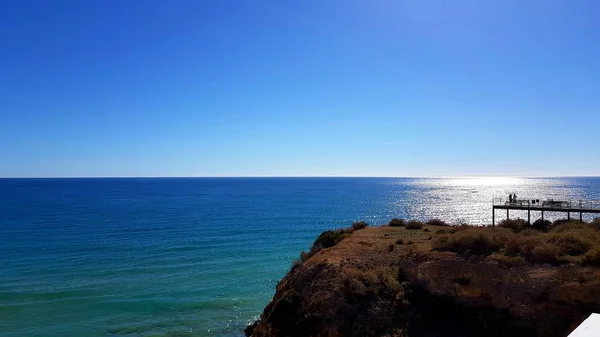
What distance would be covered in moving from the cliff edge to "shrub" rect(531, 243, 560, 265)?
0.16 feet

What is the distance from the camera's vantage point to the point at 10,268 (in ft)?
137

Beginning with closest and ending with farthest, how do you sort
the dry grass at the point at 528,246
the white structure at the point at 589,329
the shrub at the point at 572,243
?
the white structure at the point at 589,329 → the dry grass at the point at 528,246 → the shrub at the point at 572,243

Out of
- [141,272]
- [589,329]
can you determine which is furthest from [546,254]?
[141,272]

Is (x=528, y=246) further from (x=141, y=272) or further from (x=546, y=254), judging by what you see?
(x=141, y=272)

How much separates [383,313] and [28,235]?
197 ft

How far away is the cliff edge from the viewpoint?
1970cm

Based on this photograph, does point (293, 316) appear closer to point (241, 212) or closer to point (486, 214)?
point (241, 212)

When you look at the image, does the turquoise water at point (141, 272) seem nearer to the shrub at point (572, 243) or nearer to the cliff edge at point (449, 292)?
the cliff edge at point (449, 292)

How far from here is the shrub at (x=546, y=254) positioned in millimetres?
22250

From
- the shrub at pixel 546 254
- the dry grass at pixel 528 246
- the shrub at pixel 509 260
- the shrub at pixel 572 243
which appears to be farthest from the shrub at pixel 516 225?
the shrub at pixel 509 260

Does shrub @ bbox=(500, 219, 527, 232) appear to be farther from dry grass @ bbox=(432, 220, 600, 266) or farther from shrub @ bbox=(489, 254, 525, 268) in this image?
shrub @ bbox=(489, 254, 525, 268)

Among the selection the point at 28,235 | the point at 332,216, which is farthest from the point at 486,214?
the point at 28,235

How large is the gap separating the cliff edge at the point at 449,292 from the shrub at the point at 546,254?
1.9 inches

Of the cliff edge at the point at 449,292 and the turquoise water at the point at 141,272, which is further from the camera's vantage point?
the turquoise water at the point at 141,272
